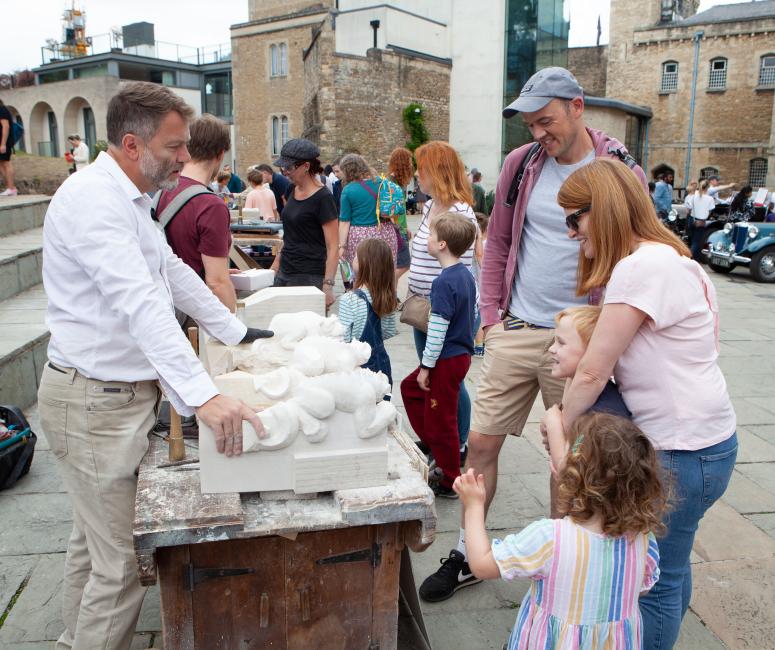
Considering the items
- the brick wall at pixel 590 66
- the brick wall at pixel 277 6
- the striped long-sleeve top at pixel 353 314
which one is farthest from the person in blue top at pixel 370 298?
the brick wall at pixel 590 66

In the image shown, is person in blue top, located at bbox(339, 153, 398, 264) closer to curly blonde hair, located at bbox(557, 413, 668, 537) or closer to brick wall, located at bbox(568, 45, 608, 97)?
curly blonde hair, located at bbox(557, 413, 668, 537)

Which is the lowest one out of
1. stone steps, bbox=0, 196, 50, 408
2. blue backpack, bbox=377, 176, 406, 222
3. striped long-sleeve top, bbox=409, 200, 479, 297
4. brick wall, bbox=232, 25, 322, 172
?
stone steps, bbox=0, 196, 50, 408

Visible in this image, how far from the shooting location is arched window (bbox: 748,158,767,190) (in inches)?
1500

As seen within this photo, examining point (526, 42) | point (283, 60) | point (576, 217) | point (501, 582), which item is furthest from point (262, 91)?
point (576, 217)

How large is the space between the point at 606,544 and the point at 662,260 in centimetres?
78

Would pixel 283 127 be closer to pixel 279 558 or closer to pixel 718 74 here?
pixel 718 74

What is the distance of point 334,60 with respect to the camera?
26.3m

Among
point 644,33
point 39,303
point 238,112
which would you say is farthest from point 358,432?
point 644,33

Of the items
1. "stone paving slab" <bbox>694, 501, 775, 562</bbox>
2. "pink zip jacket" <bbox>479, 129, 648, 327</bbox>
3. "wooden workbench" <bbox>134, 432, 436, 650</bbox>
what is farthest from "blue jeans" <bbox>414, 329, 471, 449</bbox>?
"wooden workbench" <bbox>134, 432, 436, 650</bbox>

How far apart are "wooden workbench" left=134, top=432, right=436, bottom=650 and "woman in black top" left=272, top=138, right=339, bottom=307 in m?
3.04

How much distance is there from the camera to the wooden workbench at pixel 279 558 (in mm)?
1823

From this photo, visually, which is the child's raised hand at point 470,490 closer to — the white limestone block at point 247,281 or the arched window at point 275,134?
the white limestone block at point 247,281

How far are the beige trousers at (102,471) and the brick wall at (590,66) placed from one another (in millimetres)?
44758

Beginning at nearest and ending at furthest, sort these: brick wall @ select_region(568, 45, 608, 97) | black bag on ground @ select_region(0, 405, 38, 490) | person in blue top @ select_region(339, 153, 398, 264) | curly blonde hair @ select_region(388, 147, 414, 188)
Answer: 1. black bag on ground @ select_region(0, 405, 38, 490)
2. person in blue top @ select_region(339, 153, 398, 264)
3. curly blonde hair @ select_region(388, 147, 414, 188)
4. brick wall @ select_region(568, 45, 608, 97)
